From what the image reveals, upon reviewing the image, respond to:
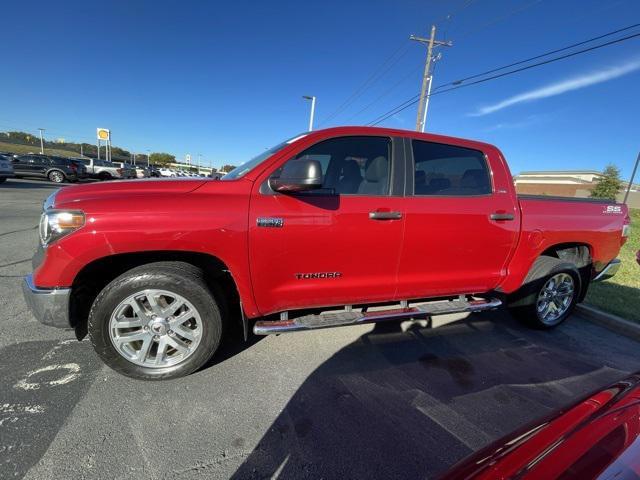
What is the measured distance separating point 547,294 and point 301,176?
129 inches

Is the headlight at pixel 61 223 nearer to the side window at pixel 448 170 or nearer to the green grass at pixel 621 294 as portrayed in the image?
the side window at pixel 448 170

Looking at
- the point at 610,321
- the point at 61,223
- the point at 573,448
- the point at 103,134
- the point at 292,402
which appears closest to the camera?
the point at 573,448

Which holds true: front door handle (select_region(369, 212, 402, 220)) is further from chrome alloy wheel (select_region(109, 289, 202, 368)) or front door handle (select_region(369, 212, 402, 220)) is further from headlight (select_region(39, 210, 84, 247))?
headlight (select_region(39, 210, 84, 247))

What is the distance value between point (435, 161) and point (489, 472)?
8.53ft

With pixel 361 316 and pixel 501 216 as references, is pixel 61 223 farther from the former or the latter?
pixel 501 216

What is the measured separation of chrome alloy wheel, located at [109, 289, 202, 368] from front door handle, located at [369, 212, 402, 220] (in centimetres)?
154

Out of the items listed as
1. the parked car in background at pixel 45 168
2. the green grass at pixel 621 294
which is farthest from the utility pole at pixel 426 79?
the parked car in background at pixel 45 168

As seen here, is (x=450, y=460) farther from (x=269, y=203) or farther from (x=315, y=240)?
(x=269, y=203)

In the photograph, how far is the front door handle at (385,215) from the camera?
8.54 feet

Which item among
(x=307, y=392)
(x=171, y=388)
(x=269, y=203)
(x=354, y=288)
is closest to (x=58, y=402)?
(x=171, y=388)

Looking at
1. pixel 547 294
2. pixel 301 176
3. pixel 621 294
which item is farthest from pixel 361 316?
pixel 621 294

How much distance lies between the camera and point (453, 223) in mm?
2896

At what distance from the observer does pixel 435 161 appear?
3.08 metres

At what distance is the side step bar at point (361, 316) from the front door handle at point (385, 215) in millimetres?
828
